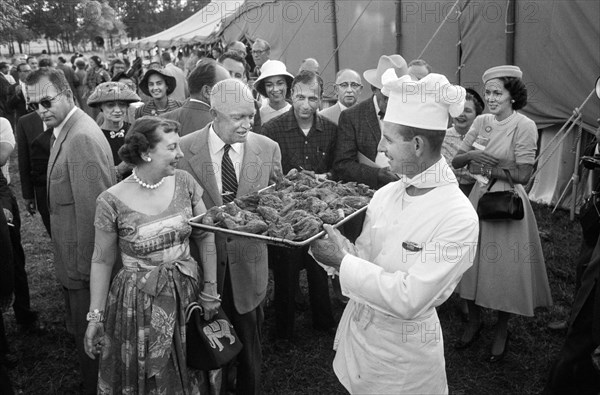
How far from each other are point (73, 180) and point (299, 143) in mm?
1867

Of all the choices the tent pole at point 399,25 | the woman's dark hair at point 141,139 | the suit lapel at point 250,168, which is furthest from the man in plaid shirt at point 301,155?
the tent pole at point 399,25

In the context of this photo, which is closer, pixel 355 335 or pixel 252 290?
pixel 355 335

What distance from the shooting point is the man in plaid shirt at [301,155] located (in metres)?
4.38

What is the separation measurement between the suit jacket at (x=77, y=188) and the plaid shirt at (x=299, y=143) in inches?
59.8

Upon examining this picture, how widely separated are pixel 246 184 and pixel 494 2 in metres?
6.56

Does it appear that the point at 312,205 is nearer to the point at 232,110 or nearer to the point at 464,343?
the point at 232,110

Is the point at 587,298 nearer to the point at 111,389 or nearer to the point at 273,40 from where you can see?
the point at 111,389

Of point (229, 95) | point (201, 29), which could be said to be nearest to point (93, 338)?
point (229, 95)

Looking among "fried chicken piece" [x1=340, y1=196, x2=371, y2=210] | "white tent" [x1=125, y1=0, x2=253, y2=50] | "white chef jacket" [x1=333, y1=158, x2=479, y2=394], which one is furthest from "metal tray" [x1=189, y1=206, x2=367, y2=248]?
"white tent" [x1=125, y1=0, x2=253, y2=50]

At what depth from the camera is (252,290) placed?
132 inches

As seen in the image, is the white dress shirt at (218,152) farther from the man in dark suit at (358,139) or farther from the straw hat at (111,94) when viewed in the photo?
the straw hat at (111,94)

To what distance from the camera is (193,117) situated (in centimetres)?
440

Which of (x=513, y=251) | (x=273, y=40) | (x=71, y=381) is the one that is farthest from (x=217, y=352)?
(x=273, y=40)

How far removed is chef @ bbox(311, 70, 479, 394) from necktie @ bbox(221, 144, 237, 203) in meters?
1.10
